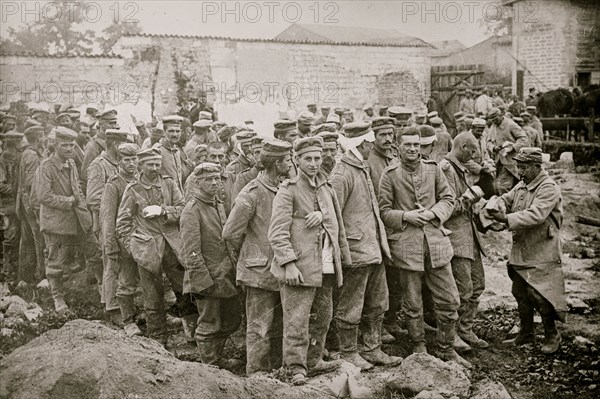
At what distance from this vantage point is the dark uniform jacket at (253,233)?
5.73 meters

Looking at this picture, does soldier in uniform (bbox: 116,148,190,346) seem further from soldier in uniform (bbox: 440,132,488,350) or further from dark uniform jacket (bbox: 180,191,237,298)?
soldier in uniform (bbox: 440,132,488,350)

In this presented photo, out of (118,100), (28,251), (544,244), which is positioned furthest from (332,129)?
(118,100)

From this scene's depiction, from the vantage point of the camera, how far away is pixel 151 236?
6.73 meters

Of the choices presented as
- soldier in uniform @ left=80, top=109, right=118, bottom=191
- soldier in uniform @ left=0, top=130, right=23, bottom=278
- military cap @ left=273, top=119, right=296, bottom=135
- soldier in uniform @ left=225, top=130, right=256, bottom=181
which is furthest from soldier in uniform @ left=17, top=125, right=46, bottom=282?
military cap @ left=273, top=119, right=296, bottom=135

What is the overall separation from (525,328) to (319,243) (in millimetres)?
2895

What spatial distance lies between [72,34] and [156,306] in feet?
48.7

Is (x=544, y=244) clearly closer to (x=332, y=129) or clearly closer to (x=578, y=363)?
(x=578, y=363)

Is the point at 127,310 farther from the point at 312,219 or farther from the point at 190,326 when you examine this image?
the point at 312,219

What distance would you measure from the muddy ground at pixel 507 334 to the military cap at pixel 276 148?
6.63ft

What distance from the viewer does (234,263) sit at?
Result: 630 centimetres

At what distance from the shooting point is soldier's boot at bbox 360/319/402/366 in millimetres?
6141

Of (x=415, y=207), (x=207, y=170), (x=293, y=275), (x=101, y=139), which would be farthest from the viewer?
(x=101, y=139)

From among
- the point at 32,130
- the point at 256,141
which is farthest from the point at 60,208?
the point at 256,141

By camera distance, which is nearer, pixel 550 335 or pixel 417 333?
pixel 417 333
